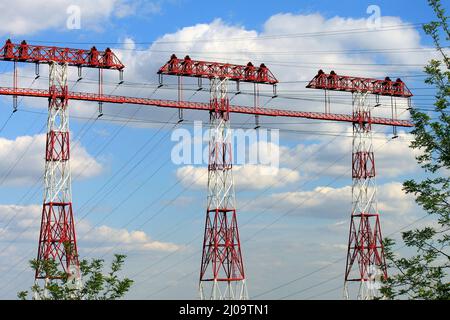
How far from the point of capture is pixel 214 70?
255 ft

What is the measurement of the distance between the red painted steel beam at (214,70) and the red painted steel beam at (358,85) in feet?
23.8

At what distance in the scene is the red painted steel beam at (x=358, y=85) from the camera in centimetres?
8556

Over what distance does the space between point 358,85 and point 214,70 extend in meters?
17.9

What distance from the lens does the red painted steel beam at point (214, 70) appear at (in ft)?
252

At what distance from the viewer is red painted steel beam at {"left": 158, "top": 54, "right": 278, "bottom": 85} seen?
76875mm

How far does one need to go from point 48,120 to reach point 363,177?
31669mm

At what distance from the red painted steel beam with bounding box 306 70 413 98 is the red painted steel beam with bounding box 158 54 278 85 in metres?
7.26

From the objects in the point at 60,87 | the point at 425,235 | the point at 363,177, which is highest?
the point at 60,87

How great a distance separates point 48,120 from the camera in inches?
2746

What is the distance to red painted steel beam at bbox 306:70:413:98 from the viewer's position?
281 ft
